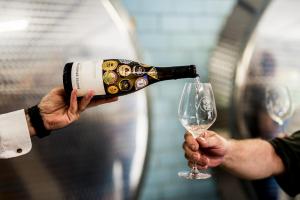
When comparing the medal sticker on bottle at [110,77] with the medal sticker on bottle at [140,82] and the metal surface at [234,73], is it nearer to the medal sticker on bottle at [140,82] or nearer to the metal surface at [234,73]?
the medal sticker on bottle at [140,82]

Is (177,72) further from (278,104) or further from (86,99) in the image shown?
(278,104)

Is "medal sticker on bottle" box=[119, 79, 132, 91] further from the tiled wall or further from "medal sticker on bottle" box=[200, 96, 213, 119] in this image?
the tiled wall

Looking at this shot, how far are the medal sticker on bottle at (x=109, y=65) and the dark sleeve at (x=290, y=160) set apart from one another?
Result: 0.73m

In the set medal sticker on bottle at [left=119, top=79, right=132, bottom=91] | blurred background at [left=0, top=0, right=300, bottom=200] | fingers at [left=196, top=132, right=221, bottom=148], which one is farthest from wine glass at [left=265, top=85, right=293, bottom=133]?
medal sticker on bottle at [left=119, top=79, right=132, bottom=91]

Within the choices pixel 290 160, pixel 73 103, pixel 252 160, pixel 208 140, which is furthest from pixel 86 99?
pixel 290 160

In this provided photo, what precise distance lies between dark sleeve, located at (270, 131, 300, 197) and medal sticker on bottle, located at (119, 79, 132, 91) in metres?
0.66

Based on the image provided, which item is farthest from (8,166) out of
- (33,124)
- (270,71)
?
(270,71)

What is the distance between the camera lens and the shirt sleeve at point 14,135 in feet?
3.69

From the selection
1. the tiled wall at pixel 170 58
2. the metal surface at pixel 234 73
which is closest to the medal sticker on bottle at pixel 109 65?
the tiled wall at pixel 170 58

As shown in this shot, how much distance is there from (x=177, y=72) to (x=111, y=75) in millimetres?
184

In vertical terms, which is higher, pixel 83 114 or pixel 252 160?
pixel 83 114

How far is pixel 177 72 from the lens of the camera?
43.6 inches

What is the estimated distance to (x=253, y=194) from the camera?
66.2 inches

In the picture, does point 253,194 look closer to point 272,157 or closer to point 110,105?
point 272,157
